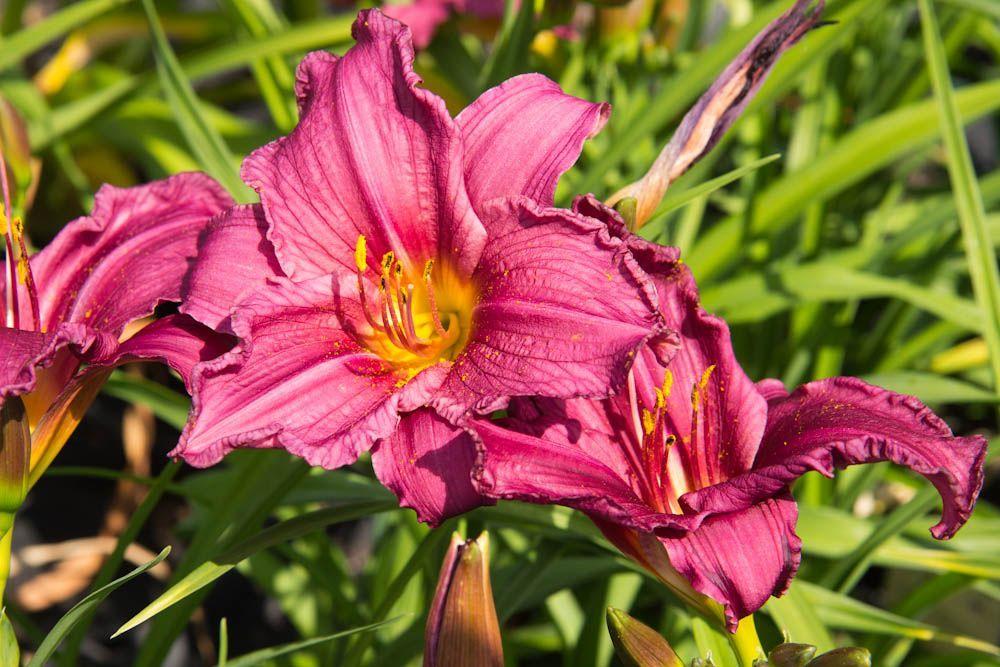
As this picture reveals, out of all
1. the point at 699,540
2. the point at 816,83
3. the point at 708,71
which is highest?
the point at 816,83

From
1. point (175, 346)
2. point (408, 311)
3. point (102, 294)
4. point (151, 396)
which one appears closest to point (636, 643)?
point (408, 311)

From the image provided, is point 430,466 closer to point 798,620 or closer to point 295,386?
point 295,386

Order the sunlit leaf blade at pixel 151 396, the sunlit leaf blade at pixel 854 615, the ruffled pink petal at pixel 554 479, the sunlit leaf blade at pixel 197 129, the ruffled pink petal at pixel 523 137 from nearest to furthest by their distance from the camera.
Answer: the ruffled pink petal at pixel 554 479 → the ruffled pink petal at pixel 523 137 → the sunlit leaf blade at pixel 854 615 → the sunlit leaf blade at pixel 197 129 → the sunlit leaf blade at pixel 151 396

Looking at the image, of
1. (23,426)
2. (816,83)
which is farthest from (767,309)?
(23,426)

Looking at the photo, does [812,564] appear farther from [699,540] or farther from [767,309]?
[699,540]

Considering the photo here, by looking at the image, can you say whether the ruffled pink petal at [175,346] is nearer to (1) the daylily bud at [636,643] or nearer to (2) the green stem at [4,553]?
(2) the green stem at [4,553]

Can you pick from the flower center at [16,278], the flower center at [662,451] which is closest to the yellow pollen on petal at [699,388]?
the flower center at [662,451]
